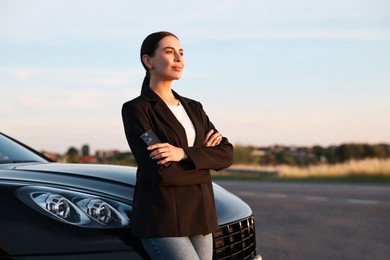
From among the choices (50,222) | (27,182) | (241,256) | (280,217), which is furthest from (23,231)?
(280,217)

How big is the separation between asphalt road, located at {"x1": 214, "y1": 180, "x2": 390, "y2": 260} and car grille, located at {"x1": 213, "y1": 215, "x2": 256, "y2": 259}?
2895mm

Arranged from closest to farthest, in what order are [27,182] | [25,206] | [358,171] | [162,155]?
[162,155], [25,206], [27,182], [358,171]

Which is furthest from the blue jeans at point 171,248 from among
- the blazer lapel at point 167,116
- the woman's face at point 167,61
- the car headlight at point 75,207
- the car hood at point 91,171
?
the car hood at point 91,171

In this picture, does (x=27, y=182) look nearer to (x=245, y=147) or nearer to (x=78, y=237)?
(x=78, y=237)

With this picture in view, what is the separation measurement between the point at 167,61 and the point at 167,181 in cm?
57

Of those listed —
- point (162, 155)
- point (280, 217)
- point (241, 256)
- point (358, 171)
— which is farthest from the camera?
point (358, 171)

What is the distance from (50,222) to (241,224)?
4.12 feet

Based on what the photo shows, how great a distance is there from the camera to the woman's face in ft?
10.3

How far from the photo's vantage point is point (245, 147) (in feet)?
102

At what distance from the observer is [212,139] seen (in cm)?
325

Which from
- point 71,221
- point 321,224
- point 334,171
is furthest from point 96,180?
point 334,171

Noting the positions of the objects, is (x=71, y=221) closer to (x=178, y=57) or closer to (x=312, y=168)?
(x=178, y=57)

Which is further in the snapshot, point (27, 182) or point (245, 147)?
point (245, 147)

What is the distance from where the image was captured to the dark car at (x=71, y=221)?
3029mm
